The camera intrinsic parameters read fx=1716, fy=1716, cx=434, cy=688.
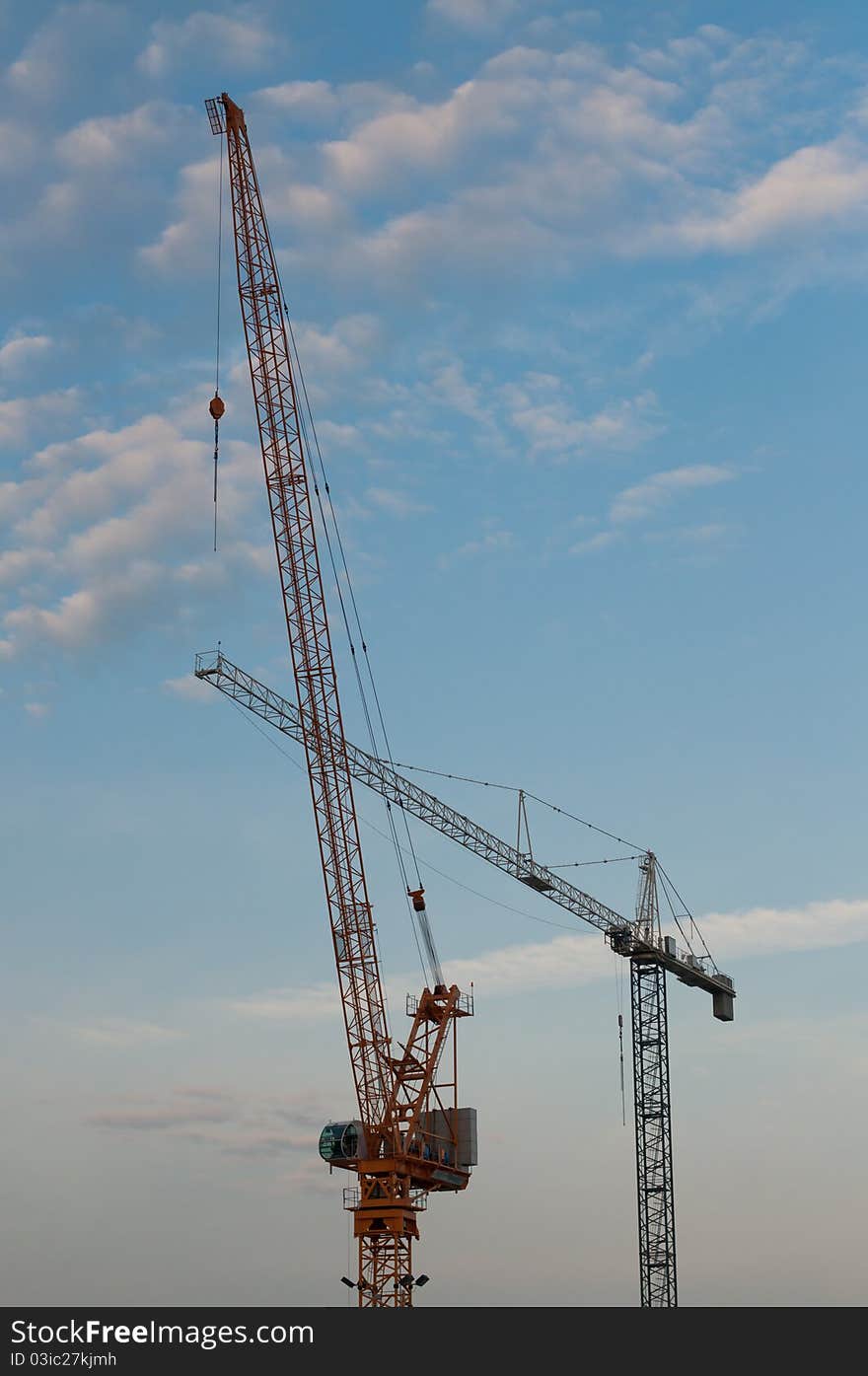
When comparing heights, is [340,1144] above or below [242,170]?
below

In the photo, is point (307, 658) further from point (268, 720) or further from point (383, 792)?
point (383, 792)

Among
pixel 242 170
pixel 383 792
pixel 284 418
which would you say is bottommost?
pixel 383 792

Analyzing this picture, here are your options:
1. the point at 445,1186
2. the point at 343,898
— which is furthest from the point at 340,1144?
the point at 343,898

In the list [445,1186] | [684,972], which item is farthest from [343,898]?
[684,972]

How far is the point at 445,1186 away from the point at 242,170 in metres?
84.5
